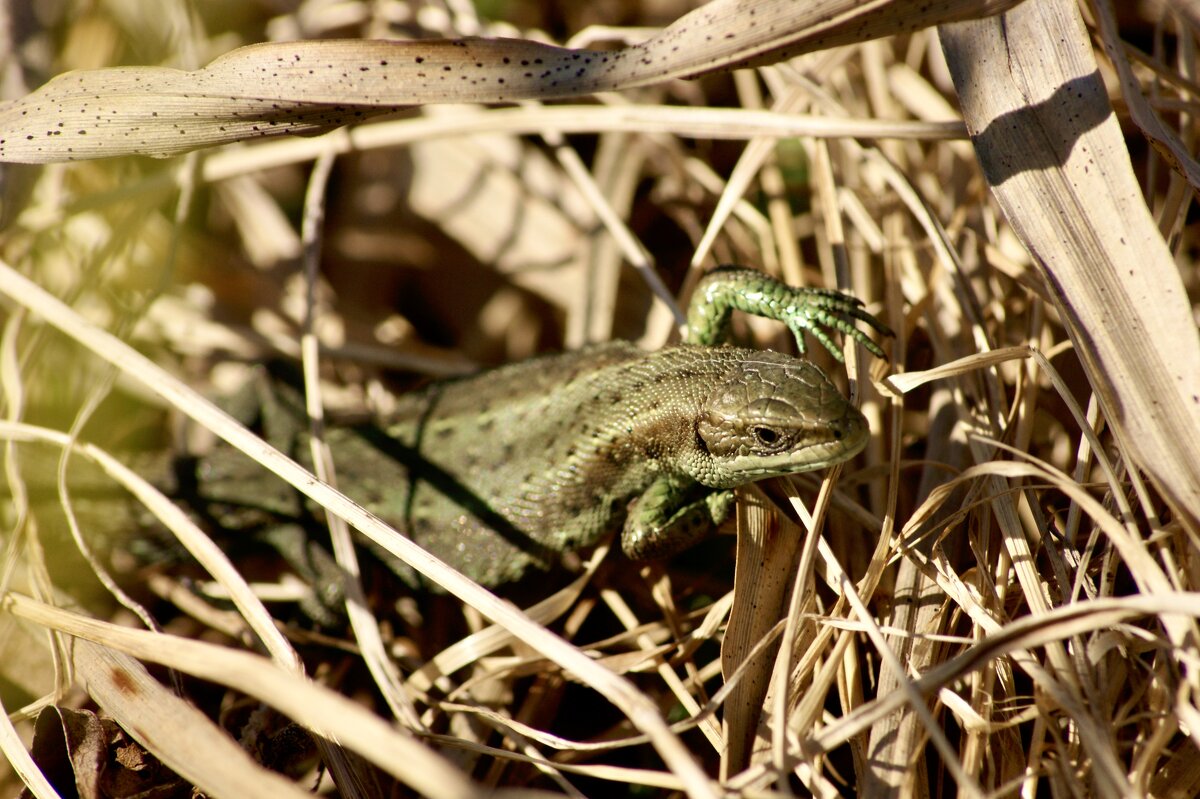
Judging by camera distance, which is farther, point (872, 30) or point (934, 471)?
point (934, 471)

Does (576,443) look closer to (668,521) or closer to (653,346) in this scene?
(668,521)

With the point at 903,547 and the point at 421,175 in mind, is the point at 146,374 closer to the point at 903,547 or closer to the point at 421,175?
the point at 421,175

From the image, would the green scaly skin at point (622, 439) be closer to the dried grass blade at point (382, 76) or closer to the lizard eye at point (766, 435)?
the lizard eye at point (766, 435)

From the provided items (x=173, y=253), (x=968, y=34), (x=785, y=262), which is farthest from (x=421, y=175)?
(x=968, y=34)

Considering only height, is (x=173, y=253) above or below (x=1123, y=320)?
above

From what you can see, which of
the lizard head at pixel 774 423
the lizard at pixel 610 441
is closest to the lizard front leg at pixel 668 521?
the lizard at pixel 610 441

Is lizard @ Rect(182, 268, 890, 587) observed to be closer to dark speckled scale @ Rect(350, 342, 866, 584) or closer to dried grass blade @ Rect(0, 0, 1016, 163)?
dark speckled scale @ Rect(350, 342, 866, 584)

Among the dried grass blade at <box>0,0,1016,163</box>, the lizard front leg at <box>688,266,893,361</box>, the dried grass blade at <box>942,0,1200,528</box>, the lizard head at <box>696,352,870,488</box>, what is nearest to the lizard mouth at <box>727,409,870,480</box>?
the lizard head at <box>696,352,870,488</box>

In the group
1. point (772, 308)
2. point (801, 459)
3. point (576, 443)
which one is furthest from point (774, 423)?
point (576, 443)

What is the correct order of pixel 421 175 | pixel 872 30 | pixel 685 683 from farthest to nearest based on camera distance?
1. pixel 421 175
2. pixel 685 683
3. pixel 872 30
